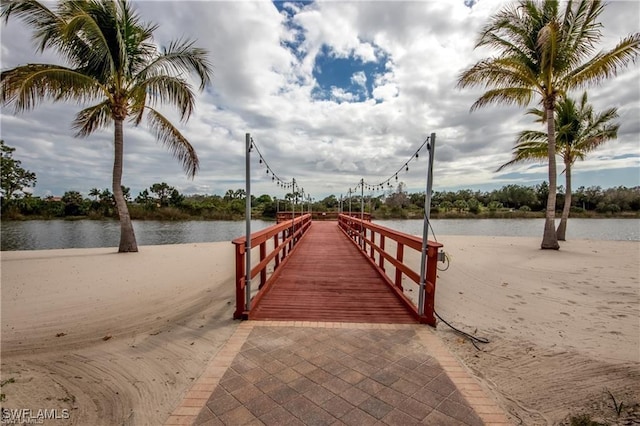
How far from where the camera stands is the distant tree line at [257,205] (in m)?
34.3

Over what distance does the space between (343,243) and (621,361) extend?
7.52 m

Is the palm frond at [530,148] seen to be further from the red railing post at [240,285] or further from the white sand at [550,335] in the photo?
the red railing post at [240,285]

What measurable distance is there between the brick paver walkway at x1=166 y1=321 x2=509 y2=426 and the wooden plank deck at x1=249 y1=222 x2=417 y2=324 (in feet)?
1.68

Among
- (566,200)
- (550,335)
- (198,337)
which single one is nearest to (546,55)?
(566,200)

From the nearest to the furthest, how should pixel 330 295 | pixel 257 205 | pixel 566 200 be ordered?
1. pixel 330 295
2. pixel 566 200
3. pixel 257 205

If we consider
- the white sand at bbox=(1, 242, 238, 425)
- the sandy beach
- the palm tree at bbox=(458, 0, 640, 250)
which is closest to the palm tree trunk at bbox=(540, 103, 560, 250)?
the palm tree at bbox=(458, 0, 640, 250)

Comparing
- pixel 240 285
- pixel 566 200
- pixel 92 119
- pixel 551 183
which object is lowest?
pixel 240 285

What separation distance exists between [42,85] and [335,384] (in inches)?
393

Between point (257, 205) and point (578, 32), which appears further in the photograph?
point (257, 205)

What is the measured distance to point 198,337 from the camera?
3182mm

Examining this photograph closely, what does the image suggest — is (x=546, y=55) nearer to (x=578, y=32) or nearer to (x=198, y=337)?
(x=578, y=32)

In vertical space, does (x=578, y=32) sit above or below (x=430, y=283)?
above

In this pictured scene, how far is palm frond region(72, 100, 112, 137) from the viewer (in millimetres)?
9414

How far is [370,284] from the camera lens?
5078 millimetres
